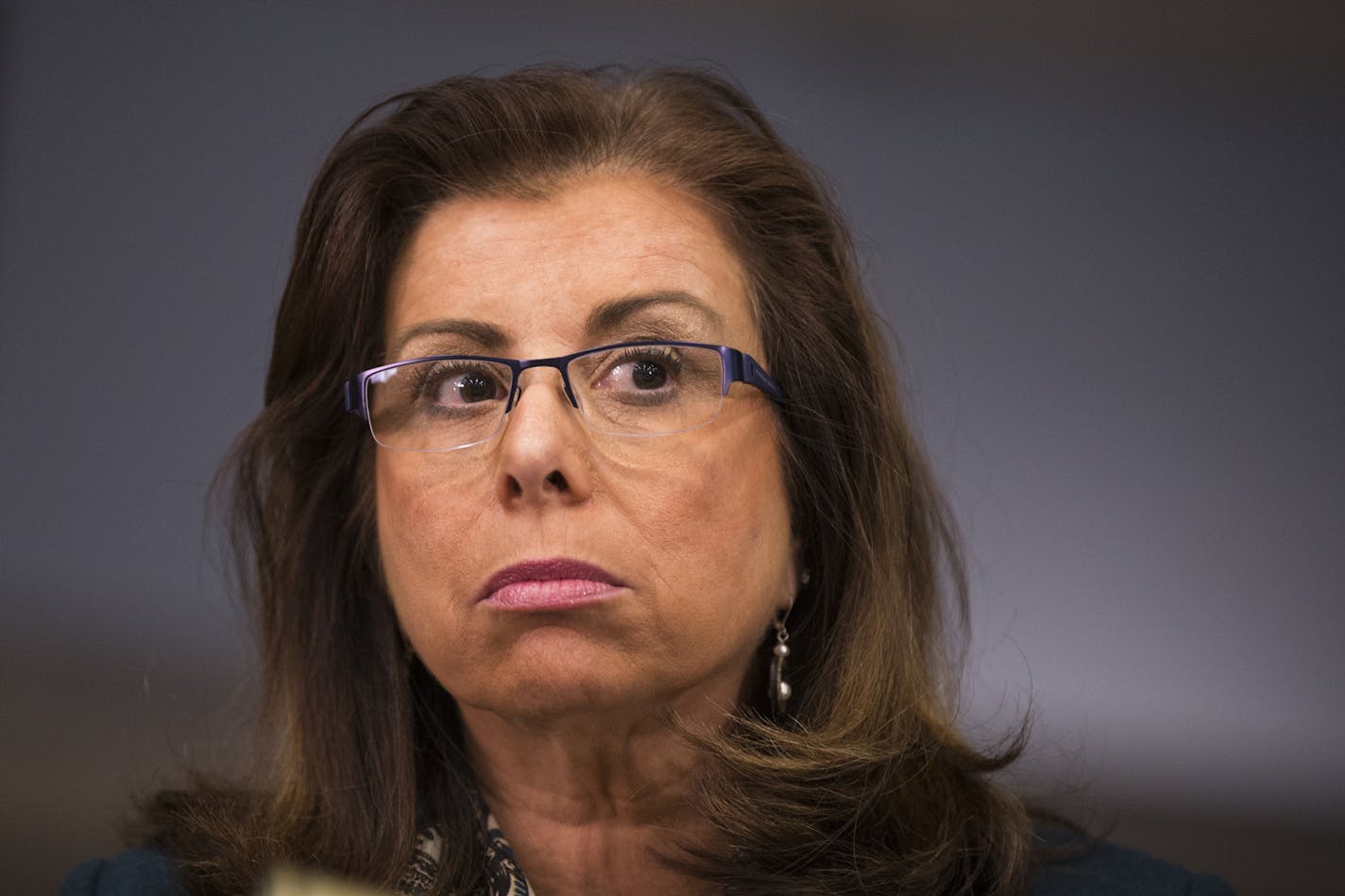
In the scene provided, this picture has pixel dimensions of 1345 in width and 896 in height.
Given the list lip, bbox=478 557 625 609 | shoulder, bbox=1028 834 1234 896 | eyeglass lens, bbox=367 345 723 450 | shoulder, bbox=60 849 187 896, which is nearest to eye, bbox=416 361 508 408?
eyeglass lens, bbox=367 345 723 450

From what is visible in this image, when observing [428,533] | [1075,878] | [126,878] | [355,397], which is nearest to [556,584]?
[428,533]

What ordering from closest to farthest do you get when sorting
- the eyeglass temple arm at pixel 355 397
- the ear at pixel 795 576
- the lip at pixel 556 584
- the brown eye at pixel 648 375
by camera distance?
the lip at pixel 556 584
the brown eye at pixel 648 375
the eyeglass temple arm at pixel 355 397
the ear at pixel 795 576

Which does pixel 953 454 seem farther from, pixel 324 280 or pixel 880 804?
pixel 324 280

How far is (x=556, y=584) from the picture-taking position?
1.84m

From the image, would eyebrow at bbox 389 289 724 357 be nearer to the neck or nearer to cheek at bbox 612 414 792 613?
cheek at bbox 612 414 792 613

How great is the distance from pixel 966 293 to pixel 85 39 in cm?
143

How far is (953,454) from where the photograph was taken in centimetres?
261

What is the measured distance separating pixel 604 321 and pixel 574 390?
0.34 feet

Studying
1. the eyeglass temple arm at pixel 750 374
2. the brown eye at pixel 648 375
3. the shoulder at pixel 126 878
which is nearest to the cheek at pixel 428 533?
the brown eye at pixel 648 375

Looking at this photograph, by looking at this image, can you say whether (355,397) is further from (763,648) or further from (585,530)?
(763,648)

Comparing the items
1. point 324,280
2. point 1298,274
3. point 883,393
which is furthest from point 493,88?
point 1298,274

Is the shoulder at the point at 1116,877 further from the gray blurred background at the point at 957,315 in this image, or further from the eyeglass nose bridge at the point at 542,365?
the eyeglass nose bridge at the point at 542,365

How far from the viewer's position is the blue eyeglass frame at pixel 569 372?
1896 mm

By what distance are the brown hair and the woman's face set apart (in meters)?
0.08
